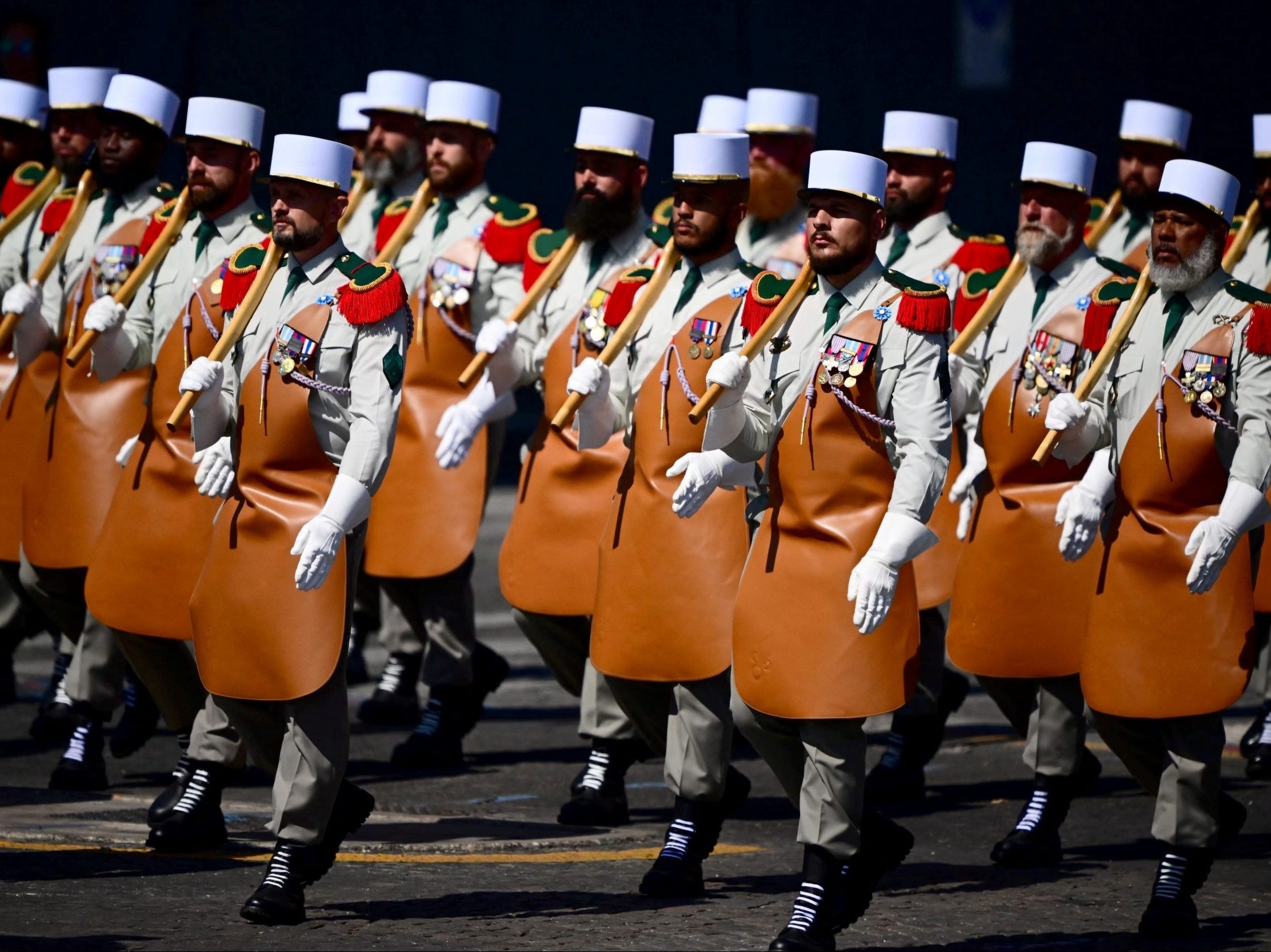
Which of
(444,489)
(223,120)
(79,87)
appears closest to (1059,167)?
(444,489)

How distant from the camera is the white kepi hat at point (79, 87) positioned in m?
10.1

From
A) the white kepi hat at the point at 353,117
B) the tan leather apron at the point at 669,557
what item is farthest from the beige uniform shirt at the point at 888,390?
the white kepi hat at the point at 353,117

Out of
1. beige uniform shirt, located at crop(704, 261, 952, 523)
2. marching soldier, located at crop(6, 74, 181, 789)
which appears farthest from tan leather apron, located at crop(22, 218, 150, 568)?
beige uniform shirt, located at crop(704, 261, 952, 523)

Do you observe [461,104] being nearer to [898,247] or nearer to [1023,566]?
[898,247]

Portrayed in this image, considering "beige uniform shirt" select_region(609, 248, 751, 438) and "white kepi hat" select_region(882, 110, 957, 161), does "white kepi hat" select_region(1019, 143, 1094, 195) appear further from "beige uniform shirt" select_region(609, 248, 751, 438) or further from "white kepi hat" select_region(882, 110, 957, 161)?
"beige uniform shirt" select_region(609, 248, 751, 438)

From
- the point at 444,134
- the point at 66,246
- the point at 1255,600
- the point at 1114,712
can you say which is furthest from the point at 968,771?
the point at 66,246

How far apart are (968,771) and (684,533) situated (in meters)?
2.44

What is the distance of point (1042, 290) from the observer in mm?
8758

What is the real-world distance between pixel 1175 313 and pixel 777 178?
3.05m

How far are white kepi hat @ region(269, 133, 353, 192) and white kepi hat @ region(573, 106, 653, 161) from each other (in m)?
2.05

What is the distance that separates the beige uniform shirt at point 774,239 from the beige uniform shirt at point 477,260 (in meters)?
0.97

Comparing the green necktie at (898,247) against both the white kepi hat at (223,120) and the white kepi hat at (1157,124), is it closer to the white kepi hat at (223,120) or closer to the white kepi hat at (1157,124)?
the white kepi hat at (1157,124)

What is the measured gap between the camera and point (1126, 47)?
1812 cm

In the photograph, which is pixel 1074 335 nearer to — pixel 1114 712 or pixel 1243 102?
pixel 1114 712
